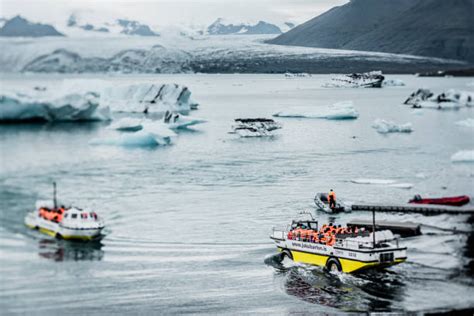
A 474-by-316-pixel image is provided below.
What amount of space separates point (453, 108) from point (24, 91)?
15832 millimetres

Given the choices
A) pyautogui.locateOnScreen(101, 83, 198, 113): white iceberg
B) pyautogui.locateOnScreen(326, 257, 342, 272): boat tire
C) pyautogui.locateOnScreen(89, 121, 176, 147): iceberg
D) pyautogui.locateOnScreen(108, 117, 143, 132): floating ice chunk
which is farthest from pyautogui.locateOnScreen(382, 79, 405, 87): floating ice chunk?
pyautogui.locateOnScreen(326, 257, 342, 272): boat tire

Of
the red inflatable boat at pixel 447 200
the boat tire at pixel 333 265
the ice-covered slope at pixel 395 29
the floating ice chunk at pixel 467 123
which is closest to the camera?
the boat tire at pixel 333 265

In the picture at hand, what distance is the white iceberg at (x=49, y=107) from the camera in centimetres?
855

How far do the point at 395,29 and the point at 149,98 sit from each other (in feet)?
18.7

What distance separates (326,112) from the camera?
71.7 feet

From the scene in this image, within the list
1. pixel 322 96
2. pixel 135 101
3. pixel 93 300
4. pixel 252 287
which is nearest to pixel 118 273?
pixel 93 300

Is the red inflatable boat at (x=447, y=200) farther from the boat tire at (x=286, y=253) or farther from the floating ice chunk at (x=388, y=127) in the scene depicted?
the boat tire at (x=286, y=253)

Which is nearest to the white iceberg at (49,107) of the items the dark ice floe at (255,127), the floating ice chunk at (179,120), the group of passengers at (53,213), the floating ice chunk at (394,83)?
the group of passengers at (53,213)

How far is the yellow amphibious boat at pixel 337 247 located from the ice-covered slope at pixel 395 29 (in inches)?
→ 121

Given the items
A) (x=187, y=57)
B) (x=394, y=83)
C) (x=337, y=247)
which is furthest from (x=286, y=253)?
(x=394, y=83)

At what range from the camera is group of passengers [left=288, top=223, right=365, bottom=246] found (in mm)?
11258

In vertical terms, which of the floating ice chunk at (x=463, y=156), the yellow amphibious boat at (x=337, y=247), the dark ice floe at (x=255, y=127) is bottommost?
the yellow amphibious boat at (x=337, y=247)

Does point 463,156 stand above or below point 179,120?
below

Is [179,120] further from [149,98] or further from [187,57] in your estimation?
[187,57]
